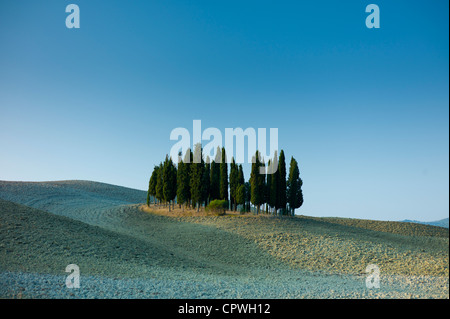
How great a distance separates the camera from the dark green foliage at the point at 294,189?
3653 cm

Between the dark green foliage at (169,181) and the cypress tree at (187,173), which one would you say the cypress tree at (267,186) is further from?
the dark green foliage at (169,181)

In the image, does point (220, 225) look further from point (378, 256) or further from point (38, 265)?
point (38, 265)

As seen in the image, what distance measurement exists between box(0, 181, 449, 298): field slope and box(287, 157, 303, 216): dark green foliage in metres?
8.33

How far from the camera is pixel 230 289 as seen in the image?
10.6m

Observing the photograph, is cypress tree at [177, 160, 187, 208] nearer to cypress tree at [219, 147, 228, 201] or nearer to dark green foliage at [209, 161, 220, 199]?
dark green foliage at [209, 161, 220, 199]

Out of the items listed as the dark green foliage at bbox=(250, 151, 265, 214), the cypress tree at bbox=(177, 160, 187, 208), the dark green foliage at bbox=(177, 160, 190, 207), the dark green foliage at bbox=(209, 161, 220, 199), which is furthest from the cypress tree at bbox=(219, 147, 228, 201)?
the cypress tree at bbox=(177, 160, 187, 208)

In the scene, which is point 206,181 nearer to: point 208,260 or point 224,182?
point 224,182

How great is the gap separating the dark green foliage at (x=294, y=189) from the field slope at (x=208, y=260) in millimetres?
8331

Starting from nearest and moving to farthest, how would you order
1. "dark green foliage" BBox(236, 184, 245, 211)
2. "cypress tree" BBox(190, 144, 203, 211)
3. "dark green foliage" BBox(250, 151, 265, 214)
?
1. "dark green foliage" BBox(250, 151, 265, 214)
2. "dark green foliage" BBox(236, 184, 245, 211)
3. "cypress tree" BBox(190, 144, 203, 211)

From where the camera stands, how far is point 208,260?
60.3ft

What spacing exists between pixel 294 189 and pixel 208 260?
20639mm

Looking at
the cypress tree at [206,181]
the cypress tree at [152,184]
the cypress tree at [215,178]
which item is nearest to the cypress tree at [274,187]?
the cypress tree at [215,178]

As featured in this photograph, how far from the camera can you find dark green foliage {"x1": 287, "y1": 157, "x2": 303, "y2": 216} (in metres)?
36.5
